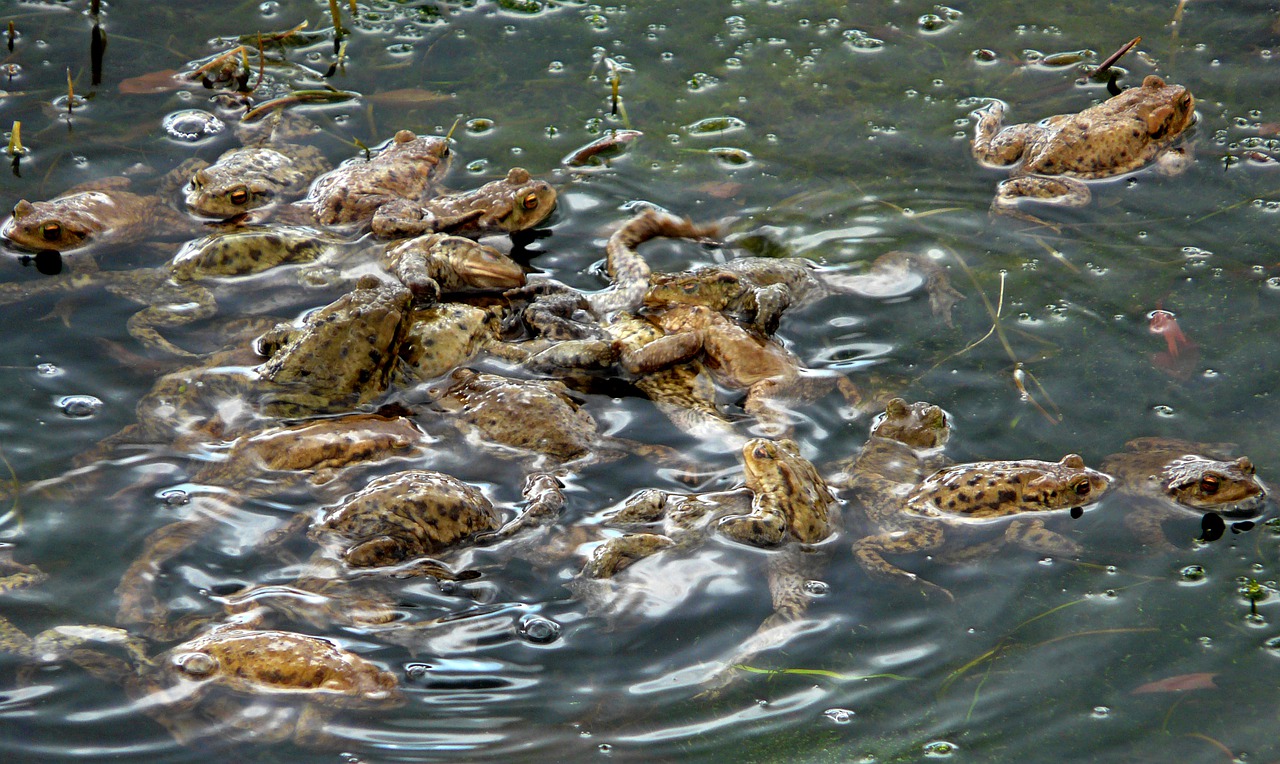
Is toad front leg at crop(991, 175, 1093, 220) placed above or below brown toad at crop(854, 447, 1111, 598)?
above

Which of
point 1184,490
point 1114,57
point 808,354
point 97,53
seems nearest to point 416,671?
point 808,354

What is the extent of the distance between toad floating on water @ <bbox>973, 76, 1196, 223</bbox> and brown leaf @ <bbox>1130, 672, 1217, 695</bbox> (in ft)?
10.3

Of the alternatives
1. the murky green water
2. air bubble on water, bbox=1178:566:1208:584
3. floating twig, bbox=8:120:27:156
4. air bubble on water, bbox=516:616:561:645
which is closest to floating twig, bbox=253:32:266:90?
the murky green water

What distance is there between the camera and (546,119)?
7.06 m

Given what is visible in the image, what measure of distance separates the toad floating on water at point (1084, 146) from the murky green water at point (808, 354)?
0.15 m

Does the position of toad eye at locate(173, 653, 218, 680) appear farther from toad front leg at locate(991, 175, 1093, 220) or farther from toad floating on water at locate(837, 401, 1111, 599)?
toad front leg at locate(991, 175, 1093, 220)


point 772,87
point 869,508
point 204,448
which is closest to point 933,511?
point 869,508

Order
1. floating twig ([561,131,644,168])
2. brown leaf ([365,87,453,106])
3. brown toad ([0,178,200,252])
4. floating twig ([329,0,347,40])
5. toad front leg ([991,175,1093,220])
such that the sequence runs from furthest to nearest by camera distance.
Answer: floating twig ([329,0,347,40]), brown leaf ([365,87,453,106]), floating twig ([561,131,644,168]), toad front leg ([991,175,1093,220]), brown toad ([0,178,200,252])

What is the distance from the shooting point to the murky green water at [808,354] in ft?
12.3

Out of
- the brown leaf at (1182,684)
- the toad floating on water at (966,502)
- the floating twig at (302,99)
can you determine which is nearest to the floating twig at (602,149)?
the floating twig at (302,99)

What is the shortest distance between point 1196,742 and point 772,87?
504cm

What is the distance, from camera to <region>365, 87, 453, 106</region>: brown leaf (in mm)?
7132

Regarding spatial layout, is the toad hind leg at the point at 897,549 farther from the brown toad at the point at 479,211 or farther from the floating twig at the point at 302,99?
the floating twig at the point at 302,99

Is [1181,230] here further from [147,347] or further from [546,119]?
[147,347]
